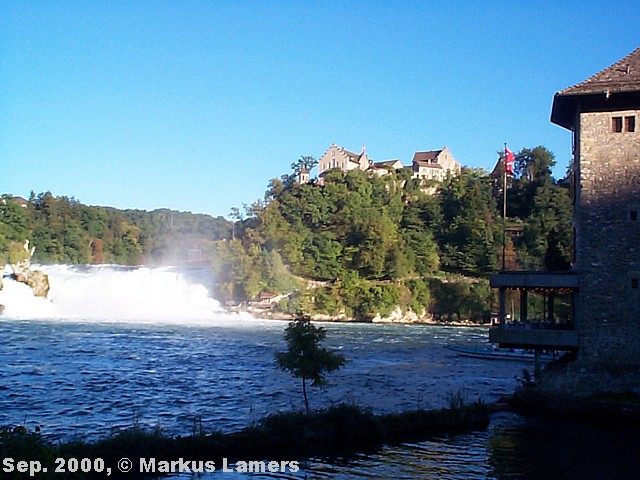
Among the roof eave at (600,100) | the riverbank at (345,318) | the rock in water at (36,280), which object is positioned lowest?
the riverbank at (345,318)

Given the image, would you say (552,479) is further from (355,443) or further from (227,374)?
(227,374)

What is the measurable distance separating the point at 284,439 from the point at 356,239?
82582 mm

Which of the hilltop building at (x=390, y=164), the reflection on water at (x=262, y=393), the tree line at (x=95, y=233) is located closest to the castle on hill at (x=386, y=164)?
the hilltop building at (x=390, y=164)

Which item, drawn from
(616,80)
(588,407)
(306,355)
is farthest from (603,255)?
(306,355)

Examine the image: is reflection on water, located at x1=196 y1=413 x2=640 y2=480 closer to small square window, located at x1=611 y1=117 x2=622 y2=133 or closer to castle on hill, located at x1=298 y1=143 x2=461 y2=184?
small square window, located at x1=611 y1=117 x2=622 y2=133

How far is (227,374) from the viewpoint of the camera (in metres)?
32.4

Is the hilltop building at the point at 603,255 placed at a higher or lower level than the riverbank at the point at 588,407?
higher

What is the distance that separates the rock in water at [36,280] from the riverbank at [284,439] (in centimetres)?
6030

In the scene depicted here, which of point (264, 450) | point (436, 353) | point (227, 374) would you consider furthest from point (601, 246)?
point (436, 353)

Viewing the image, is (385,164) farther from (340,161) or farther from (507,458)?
(507,458)

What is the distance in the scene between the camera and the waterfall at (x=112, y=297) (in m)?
69.8

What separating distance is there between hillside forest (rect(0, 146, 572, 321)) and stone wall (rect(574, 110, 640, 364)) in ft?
193

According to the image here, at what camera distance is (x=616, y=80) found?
70.8ft

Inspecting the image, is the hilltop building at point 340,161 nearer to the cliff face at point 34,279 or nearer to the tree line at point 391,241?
the tree line at point 391,241
